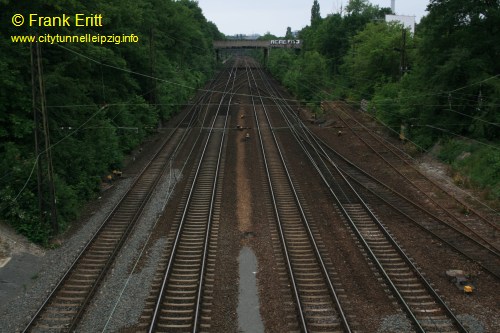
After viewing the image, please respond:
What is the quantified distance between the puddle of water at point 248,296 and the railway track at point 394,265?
13.2 feet

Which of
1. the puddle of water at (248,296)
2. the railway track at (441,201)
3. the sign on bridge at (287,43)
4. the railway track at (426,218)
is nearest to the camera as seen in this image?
the puddle of water at (248,296)

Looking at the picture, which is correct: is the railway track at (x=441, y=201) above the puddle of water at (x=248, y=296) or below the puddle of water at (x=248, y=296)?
above

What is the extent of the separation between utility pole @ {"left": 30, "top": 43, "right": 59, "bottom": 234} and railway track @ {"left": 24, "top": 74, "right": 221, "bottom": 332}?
2064 mm

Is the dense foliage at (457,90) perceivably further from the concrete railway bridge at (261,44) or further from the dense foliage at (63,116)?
the concrete railway bridge at (261,44)

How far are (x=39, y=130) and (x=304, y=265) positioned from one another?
34.5 feet

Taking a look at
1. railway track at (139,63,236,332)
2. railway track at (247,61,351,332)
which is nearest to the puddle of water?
railway track at (139,63,236,332)

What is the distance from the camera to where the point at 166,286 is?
13336mm

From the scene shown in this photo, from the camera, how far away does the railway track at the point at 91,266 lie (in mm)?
11766

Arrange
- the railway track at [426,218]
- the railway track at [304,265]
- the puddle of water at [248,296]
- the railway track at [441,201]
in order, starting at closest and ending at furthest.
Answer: the puddle of water at [248,296] → the railway track at [304,265] → the railway track at [426,218] → the railway track at [441,201]

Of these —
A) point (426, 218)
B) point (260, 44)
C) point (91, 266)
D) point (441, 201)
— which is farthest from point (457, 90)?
point (260, 44)

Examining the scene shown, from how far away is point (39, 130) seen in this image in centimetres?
1587

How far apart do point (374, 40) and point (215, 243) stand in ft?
112

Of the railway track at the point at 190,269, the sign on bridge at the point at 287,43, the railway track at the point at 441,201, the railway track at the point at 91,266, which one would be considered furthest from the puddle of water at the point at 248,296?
the sign on bridge at the point at 287,43

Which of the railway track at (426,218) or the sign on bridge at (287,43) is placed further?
the sign on bridge at (287,43)
